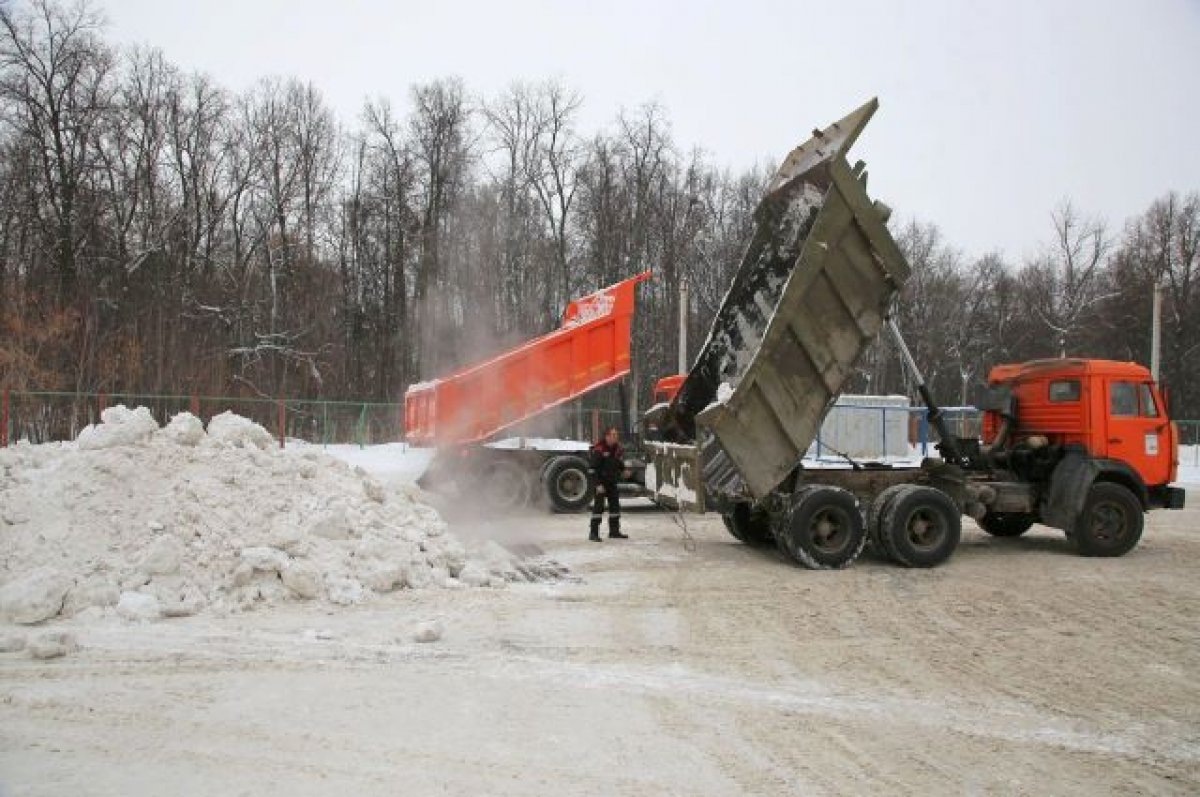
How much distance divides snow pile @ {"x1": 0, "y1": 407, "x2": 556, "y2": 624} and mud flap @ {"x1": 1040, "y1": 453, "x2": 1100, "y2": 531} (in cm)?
659

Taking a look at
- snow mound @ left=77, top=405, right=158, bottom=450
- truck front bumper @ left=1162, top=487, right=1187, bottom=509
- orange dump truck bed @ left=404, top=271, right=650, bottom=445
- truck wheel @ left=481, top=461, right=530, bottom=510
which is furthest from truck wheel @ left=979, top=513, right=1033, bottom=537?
snow mound @ left=77, top=405, right=158, bottom=450

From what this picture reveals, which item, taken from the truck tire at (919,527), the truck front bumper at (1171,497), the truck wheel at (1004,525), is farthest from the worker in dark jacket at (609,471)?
the truck front bumper at (1171,497)

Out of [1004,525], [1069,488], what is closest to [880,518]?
[1069,488]

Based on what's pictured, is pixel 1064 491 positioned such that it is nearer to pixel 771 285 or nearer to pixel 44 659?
pixel 771 285

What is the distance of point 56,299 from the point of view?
91.2 feet

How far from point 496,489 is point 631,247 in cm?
2799

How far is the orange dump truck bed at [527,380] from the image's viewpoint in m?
14.5

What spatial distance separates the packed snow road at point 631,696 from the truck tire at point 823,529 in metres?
0.87

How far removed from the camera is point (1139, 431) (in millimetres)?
10688

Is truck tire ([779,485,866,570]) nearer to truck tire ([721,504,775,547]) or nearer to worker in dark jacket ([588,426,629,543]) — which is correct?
truck tire ([721,504,775,547])

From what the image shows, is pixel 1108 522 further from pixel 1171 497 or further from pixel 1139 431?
pixel 1139 431

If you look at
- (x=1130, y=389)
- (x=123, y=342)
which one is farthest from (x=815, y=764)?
(x=123, y=342)

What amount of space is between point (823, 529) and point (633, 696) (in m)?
4.97

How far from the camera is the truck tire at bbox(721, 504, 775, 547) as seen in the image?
11164mm
